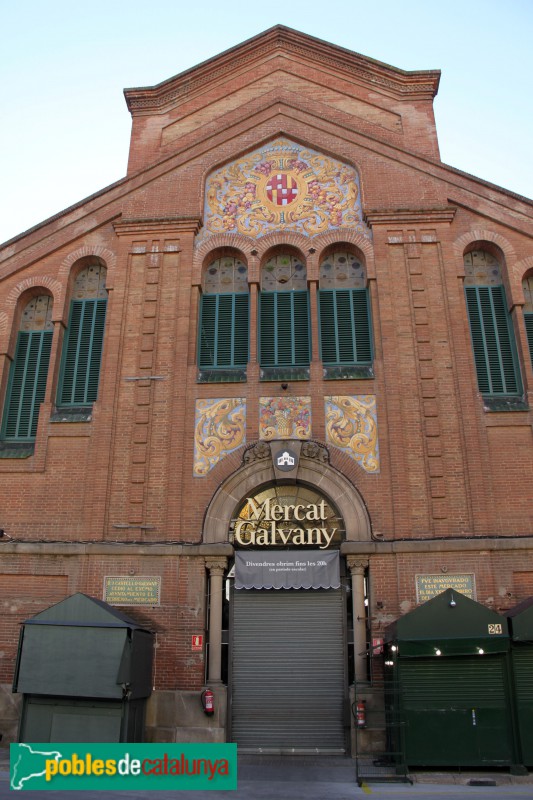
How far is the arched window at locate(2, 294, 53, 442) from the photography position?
1853 cm

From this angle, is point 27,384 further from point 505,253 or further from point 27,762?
point 505,253

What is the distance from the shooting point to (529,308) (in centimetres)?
1878

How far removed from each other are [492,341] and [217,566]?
9090 mm

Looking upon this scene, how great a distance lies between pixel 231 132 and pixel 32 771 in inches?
670

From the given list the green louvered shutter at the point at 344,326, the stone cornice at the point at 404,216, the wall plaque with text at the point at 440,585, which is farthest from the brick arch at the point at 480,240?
the wall plaque with text at the point at 440,585

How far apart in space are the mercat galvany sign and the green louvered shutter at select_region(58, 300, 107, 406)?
5.33 m

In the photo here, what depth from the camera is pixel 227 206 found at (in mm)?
20078

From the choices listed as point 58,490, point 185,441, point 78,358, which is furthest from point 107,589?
point 78,358

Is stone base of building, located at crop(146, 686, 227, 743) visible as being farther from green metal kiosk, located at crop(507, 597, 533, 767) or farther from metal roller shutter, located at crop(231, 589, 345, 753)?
green metal kiosk, located at crop(507, 597, 533, 767)

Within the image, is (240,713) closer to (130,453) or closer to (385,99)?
(130,453)

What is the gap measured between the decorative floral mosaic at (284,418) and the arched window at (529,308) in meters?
6.01

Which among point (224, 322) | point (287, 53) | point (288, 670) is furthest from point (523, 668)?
point (287, 53)

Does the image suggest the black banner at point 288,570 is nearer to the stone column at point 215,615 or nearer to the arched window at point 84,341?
the stone column at point 215,615

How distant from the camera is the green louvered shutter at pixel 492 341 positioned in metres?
17.9
